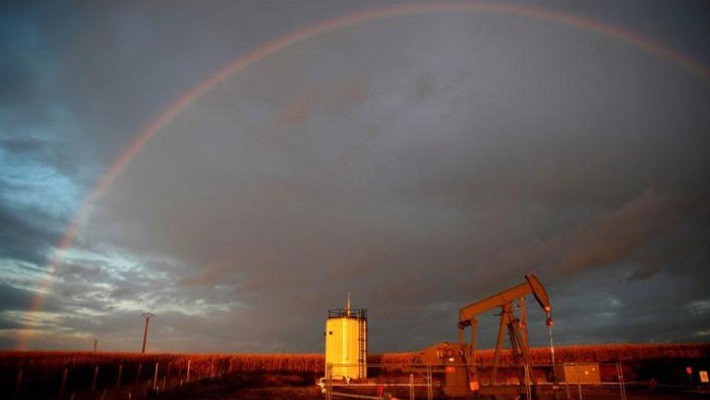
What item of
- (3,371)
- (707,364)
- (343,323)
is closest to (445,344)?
(343,323)

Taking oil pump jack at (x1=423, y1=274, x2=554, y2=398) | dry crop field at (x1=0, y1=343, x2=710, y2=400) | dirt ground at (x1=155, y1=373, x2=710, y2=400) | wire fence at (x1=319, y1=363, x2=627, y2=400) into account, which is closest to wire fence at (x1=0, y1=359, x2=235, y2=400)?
dry crop field at (x1=0, y1=343, x2=710, y2=400)

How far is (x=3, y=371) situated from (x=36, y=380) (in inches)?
159

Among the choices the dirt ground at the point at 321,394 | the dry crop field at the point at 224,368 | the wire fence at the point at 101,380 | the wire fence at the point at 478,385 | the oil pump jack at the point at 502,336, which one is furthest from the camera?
the dry crop field at the point at 224,368

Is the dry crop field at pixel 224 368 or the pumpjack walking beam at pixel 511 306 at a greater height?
the pumpjack walking beam at pixel 511 306

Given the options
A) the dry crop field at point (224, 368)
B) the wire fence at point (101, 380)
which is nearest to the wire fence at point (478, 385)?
the dry crop field at point (224, 368)

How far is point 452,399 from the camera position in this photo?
27.3 meters

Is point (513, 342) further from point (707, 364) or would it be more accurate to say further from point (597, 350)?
point (597, 350)

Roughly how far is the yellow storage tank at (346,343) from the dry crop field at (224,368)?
134 inches

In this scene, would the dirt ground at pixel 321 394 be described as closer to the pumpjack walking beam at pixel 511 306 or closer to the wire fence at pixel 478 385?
the wire fence at pixel 478 385

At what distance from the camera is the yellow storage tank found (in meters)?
43.8

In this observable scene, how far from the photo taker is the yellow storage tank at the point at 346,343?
144 ft

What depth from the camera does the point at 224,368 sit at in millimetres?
68875

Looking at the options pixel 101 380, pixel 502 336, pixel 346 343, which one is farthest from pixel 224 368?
pixel 502 336

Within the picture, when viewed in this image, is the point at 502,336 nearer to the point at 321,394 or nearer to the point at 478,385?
the point at 478,385
